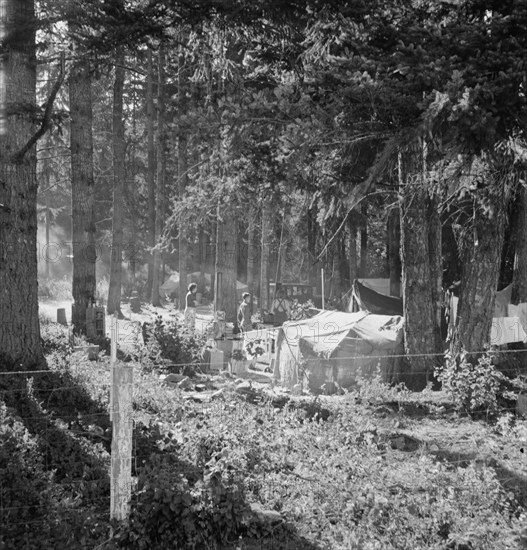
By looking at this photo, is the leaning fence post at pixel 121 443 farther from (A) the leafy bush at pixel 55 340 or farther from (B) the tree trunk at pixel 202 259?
(B) the tree trunk at pixel 202 259

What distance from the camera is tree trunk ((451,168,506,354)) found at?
Answer: 33.6 feet

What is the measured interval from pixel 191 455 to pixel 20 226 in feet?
16.1

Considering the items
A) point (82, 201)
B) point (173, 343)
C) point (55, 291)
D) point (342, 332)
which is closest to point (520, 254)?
point (342, 332)

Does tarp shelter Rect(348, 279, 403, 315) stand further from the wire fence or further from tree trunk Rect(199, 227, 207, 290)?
tree trunk Rect(199, 227, 207, 290)

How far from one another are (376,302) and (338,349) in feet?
25.9

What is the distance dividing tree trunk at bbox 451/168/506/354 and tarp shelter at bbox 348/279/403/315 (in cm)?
878

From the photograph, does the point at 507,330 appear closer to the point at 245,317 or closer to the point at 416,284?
the point at 416,284

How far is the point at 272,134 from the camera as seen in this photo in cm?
912

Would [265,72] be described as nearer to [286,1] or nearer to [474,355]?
[286,1]

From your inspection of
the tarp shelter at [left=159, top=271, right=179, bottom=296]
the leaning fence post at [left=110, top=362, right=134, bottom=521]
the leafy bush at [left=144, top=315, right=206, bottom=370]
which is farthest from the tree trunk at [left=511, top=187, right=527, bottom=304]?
the tarp shelter at [left=159, top=271, right=179, bottom=296]

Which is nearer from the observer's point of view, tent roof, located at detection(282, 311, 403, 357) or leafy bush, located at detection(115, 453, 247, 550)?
leafy bush, located at detection(115, 453, 247, 550)

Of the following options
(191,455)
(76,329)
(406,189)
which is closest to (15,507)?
(191,455)

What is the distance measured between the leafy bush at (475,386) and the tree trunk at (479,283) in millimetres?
1071

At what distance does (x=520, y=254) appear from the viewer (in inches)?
712
